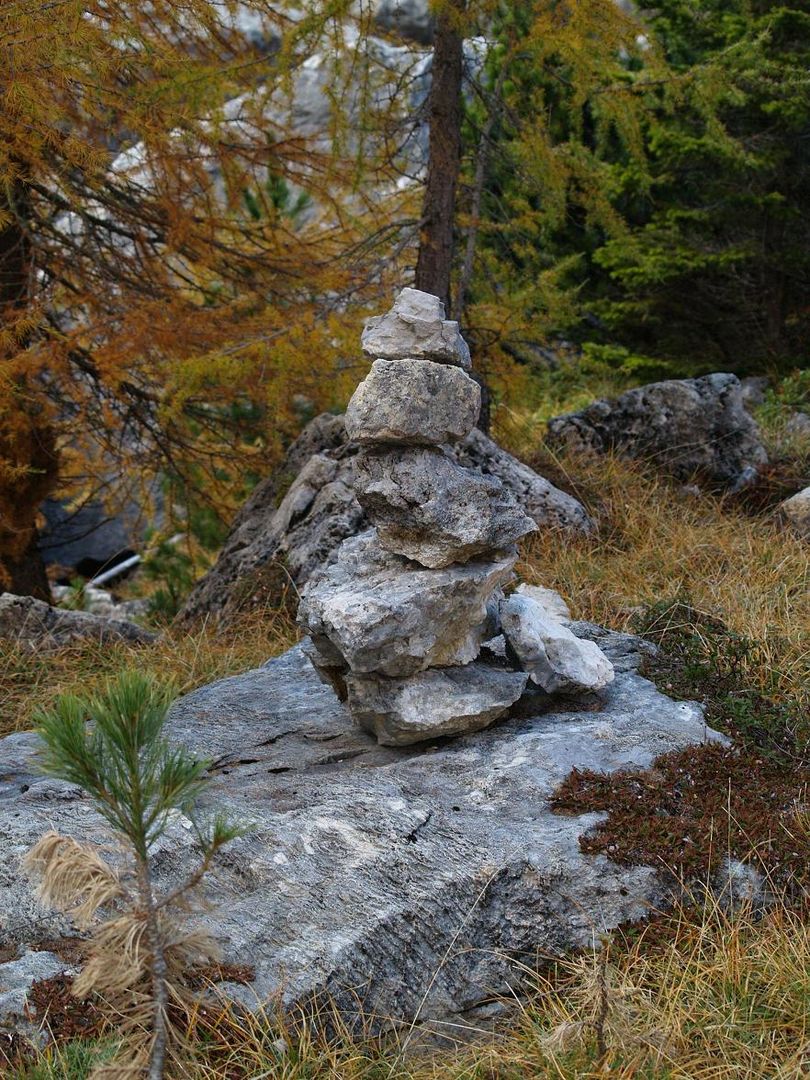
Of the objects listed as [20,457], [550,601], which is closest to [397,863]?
[550,601]

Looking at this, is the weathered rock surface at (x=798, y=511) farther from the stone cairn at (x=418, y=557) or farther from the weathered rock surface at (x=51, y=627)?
the weathered rock surface at (x=51, y=627)

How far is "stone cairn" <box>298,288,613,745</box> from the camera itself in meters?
3.68

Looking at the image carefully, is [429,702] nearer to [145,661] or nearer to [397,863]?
[397,863]

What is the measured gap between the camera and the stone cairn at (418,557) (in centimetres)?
368

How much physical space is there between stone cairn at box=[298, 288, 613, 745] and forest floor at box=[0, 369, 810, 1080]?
0.59 metres

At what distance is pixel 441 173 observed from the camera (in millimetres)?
6727

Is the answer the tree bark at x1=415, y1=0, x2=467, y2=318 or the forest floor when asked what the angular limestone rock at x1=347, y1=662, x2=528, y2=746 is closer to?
the forest floor

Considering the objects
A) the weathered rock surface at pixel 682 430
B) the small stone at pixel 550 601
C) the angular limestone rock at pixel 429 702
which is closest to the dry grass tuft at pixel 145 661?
the small stone at pixel 550 601

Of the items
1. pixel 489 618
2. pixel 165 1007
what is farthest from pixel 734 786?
pixel 165 1007

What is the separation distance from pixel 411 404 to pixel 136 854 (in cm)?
177

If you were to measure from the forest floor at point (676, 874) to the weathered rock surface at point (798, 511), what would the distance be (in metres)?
0.73

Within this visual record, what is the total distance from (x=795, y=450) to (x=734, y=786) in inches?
185

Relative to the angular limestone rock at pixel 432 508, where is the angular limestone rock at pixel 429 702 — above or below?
below

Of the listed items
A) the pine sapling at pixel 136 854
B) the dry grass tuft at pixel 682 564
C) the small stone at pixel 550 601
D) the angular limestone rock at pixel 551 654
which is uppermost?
the pine sapling at pixel 136 854
